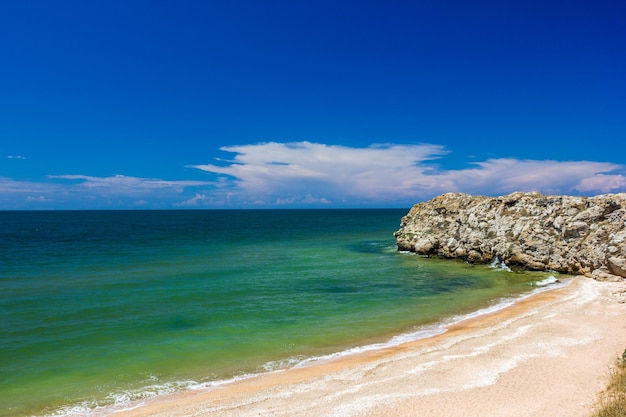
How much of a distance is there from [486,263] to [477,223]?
5.64m

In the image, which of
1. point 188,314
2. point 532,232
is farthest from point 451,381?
point 532,232

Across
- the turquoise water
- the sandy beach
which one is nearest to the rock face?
the turquoise water

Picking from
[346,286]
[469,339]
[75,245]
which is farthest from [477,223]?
[75,245]

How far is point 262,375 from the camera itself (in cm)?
1656

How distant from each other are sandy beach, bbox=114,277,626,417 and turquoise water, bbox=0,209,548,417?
182 cm

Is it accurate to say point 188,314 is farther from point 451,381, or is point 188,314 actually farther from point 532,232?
point 532,232

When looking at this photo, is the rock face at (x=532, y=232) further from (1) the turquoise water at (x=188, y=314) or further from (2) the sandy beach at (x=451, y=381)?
(2) the sandy beach at (x=451, y=381)

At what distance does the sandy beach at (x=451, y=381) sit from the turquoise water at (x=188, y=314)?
182 cm

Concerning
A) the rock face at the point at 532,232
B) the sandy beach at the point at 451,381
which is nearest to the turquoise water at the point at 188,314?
the sandy beach at the point at 451,381

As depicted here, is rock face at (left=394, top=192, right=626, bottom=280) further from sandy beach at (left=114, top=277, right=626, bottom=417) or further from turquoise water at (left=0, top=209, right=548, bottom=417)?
sandy beach at (left=114, top=277, right=626, bottom=417)

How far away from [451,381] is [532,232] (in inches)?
1315

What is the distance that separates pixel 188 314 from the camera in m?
25.5

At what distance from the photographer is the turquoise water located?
16.2 m

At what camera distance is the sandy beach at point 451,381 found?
498 inches
